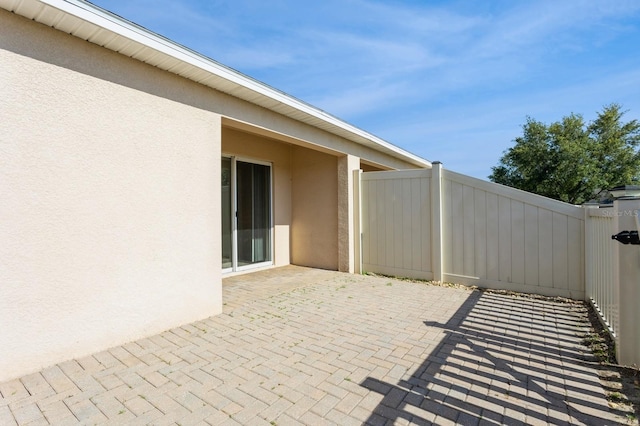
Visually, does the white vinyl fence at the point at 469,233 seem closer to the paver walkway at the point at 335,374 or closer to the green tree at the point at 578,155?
the paver walkway at the point at 335,374

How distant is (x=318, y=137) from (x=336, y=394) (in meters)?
5.03

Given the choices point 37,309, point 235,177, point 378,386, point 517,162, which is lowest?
point 378,386

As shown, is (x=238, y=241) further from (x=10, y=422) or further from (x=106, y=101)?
(x=10, y=422)

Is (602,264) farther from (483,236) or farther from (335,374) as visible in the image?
(335,374)

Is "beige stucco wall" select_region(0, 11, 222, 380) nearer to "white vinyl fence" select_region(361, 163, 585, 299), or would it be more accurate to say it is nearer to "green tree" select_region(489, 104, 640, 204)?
"white vinyl fence" select_region(361, 163, 585, 299)

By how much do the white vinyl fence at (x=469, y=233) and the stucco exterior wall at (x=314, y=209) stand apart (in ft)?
2.48

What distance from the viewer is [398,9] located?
7062 mm

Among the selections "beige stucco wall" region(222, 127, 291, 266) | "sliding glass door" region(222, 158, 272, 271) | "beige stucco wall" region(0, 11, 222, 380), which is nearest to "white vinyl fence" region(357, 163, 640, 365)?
"beige stucco wall" region(222, 127, 291, 266)

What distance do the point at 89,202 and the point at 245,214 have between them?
13.4ft

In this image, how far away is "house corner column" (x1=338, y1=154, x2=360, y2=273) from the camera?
740 cm

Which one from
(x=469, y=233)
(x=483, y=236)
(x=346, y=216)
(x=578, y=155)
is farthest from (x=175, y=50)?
(x=578, y=155)

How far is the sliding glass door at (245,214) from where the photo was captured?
22.5 feet

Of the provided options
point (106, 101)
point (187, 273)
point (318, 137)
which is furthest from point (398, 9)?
point (187, 273)

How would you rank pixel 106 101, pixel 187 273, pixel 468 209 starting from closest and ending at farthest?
pixel 106 101 < pixel 187 273 < pixel 468 209
